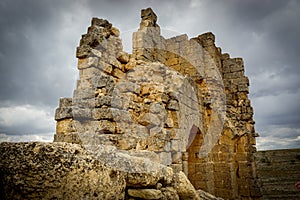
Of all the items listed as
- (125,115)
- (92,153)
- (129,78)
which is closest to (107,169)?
(92,153)

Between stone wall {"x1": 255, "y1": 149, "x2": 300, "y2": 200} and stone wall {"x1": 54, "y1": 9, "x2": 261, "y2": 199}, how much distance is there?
2.71 metres

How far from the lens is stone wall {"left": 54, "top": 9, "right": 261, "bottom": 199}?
4238 millimetres

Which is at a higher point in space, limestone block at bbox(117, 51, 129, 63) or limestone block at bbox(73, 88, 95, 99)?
limestone block at bbox(117, 51, 129, 63)

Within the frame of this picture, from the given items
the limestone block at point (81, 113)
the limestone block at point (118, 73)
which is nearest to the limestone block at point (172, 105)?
the limestone block at point (118, 73)

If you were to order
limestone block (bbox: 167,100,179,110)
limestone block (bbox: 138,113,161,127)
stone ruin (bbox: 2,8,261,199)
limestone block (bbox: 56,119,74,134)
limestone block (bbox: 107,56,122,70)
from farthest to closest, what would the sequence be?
limestone block (bbox: 167,100,179,110) < limestone block (bbox: 107,56,122,70) < limestone block (bbox: 138,113,161,127) < limestone block (bbox: 56,119,74,134) < stone ruin (bbox: 2,8,261,199)

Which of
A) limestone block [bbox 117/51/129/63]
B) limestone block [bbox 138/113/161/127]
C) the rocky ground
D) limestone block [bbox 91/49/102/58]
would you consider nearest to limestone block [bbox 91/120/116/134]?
limestone block [bbox 138/113/161/127]

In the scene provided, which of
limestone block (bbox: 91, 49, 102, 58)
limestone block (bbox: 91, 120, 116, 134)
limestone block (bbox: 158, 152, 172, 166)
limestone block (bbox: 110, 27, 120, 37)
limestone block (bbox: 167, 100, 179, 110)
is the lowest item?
limestone block (bbox: 158, 152, 172, 166)

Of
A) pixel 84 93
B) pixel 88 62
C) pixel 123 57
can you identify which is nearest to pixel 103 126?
pixel 84 93

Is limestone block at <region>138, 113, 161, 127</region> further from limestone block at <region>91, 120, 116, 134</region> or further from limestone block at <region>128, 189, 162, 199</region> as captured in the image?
limestone block at <region>128, 189, 162, 199</region>

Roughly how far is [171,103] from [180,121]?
59 centimetres

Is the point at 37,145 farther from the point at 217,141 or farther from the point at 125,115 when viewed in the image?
the point at 217,141

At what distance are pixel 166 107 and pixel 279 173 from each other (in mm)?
11419

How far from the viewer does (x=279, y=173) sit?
13344 mm

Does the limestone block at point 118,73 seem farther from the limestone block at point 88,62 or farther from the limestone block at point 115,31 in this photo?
the limestone block at point 115,31
